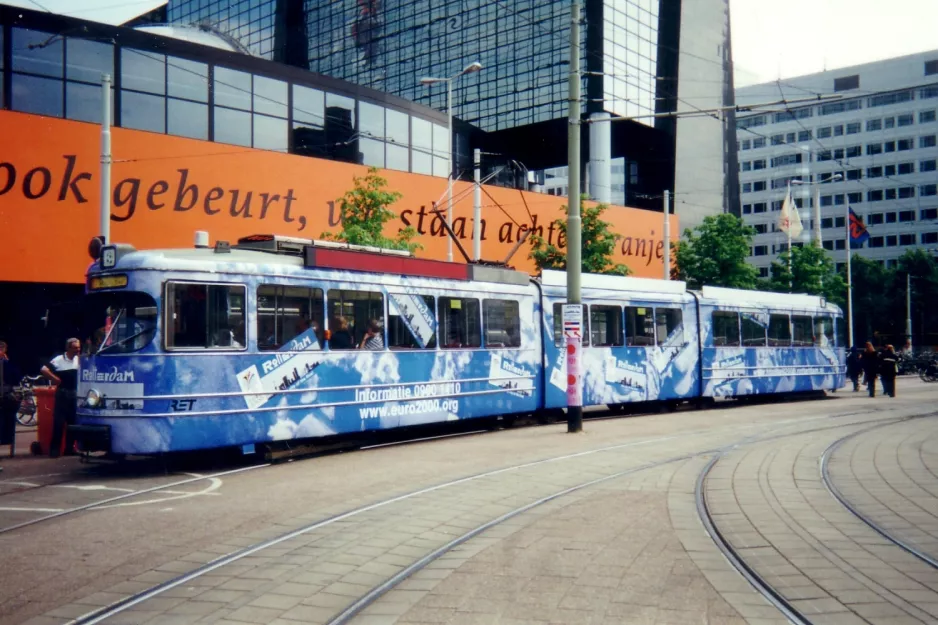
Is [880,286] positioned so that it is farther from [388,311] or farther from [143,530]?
[143,530]

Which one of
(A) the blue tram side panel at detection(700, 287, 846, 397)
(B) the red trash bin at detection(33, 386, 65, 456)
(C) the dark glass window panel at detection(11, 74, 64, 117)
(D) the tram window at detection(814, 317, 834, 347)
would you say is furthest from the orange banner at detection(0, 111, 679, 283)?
(B) the red trash bin at detection(33, 386, 65, 456)

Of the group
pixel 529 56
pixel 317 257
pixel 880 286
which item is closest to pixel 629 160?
pixel 529 56

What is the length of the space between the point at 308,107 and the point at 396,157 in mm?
4632

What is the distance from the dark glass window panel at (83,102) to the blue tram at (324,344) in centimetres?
1491

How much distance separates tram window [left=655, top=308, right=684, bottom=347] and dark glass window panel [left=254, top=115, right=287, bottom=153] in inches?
605

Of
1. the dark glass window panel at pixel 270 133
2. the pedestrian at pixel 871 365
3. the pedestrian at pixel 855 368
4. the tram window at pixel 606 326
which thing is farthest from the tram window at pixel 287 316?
the pedestrian at pixel 855 368

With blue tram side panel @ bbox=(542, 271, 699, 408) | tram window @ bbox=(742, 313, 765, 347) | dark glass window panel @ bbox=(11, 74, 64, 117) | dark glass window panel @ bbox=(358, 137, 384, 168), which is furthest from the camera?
dark glass window panel @ bbox=(358, 137, 384, 168)

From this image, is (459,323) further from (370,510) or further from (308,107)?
(308,107)

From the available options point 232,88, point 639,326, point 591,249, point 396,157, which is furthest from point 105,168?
point 591,249

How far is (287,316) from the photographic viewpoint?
12516mm

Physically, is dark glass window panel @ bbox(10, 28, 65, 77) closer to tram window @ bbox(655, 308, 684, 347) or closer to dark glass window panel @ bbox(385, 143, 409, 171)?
dark glass window panel @ bbox(385, 143, 409, 171)

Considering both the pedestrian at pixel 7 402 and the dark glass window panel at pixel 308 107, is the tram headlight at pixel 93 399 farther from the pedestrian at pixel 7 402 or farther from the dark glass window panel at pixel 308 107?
the dark glass window panel at pixel 308 107

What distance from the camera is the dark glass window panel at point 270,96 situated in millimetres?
30047

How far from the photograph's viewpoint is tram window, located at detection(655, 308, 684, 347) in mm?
20658
